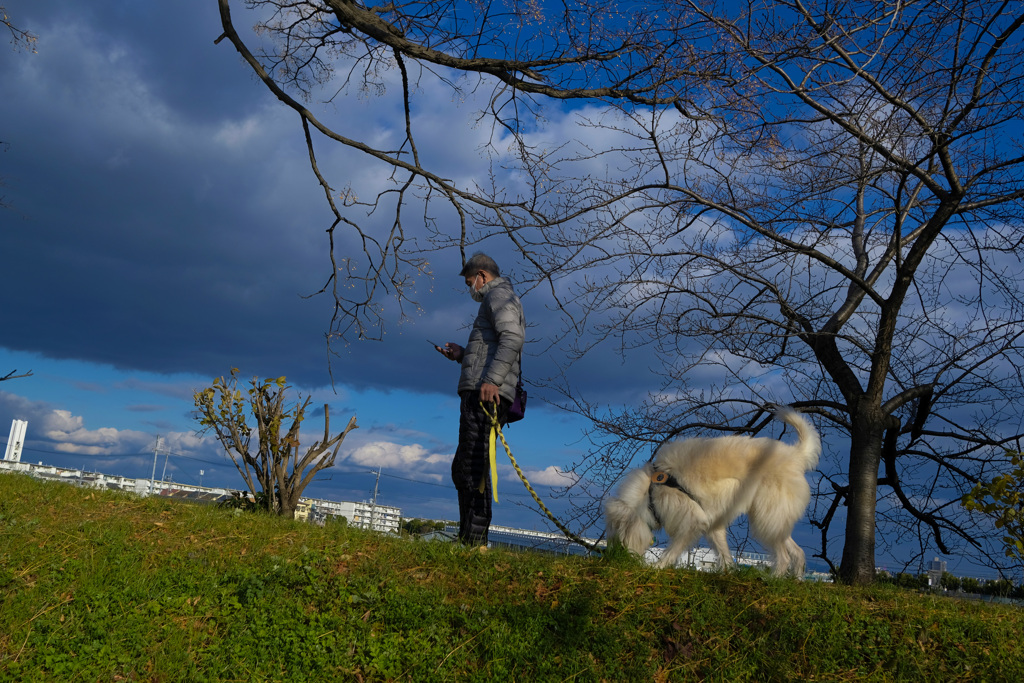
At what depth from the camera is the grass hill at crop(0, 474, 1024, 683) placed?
448cm

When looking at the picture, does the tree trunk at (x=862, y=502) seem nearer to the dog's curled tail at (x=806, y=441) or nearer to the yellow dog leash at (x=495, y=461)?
the dog's curled tail at (x=806, y=441)

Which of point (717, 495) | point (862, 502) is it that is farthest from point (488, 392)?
point (862, 502)

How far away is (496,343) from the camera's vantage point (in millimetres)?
6328

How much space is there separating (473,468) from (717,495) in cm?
216

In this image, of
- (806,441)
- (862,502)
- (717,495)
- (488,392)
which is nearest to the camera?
(488,392)

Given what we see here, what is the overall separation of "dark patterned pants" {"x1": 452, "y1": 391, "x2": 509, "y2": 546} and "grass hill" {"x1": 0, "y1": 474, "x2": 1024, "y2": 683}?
0.52 meters

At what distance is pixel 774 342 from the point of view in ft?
30.7

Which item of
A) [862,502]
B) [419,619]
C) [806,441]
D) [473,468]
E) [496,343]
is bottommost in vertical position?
[419,619]

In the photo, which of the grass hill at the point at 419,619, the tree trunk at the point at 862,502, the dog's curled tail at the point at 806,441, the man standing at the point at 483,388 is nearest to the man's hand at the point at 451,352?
the man standing at the point at 483,388

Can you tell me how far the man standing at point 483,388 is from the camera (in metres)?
6.10

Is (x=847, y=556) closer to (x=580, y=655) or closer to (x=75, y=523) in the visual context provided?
(x=580, y=655)

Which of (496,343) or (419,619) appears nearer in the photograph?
(419,619)

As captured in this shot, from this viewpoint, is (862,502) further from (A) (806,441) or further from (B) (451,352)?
(B) (451,352)

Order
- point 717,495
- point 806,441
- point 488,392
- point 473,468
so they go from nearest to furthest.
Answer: point 488,392, point 473,468, point 717,495, point 806,441
